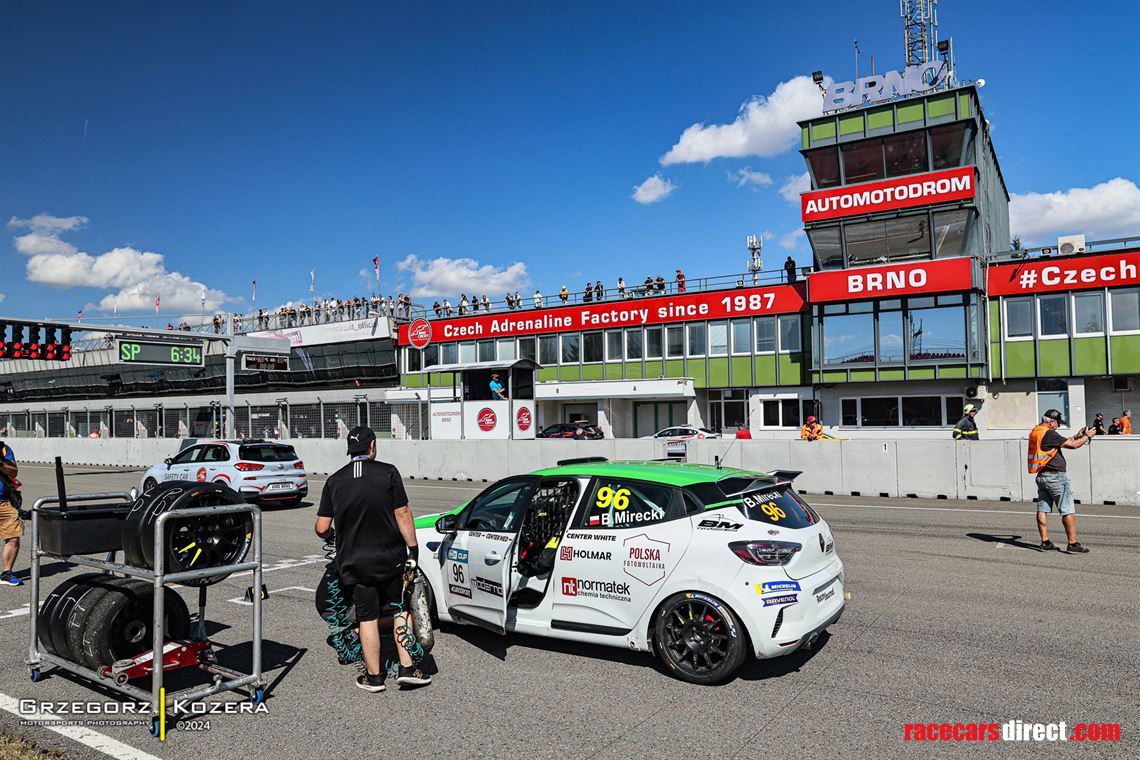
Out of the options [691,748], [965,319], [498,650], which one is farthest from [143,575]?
[965,319]

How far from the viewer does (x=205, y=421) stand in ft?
173

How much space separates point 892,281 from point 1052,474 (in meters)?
21.2

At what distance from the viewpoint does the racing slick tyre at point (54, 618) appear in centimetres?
552

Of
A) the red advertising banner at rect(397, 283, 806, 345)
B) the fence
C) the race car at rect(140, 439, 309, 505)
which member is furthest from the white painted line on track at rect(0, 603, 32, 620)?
the red advertising banner at rect(397, 283, 806, 345)

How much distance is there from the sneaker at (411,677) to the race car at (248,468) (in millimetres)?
12134

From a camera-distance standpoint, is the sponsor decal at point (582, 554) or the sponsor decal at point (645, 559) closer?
the sponsor decal at point (645, 559)

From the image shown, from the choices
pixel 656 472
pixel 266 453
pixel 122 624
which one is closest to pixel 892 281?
pixel 266 453

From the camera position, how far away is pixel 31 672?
5.73 meters

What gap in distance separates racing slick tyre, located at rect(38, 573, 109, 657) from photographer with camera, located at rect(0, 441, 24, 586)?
Answer: 3994 mm

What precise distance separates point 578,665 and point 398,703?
4.61ft

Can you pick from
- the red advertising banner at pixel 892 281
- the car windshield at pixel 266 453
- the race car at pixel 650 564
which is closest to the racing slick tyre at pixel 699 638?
the race car at pixel 650 564

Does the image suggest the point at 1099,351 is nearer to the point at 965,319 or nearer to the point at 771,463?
the point at 965,319

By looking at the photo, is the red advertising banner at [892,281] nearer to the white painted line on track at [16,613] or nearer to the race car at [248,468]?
the race car at [248,468]

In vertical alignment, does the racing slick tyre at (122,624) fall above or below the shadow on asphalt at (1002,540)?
above
